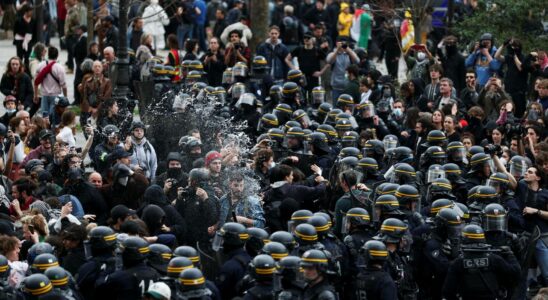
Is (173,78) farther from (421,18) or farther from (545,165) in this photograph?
(545,165)

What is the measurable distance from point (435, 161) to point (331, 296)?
5.35 meters

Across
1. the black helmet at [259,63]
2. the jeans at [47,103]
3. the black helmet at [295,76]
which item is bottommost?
the jeans at [47,103]

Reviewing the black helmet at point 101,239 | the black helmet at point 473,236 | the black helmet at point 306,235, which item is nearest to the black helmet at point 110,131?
the black helmet at point 101,239

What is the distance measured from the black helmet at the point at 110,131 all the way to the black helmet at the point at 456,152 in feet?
14.0

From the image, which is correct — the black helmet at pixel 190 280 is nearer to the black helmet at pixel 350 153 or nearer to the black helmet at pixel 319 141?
the black helmet at pixel 350 153

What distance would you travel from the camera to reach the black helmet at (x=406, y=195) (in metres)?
14.1

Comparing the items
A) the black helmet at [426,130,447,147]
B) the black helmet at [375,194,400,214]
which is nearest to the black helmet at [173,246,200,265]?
the black helmet at [375,194,400,214]

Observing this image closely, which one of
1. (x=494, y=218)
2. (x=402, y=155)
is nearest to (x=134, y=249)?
(x=494, y=218)

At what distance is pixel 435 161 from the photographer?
54.1ft

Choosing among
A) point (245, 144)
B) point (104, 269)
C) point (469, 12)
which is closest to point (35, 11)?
point (469, 12)

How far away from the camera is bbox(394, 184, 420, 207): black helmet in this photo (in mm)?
14109

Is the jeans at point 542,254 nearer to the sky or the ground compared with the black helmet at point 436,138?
nearer to the ground

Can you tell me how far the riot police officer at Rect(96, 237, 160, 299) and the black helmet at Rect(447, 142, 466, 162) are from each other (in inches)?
227

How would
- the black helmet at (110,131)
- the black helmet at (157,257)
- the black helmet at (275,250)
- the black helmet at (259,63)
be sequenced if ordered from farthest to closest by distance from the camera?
the black helmet at (259,63) < the black helmet at (110,131) < the black helmet at (157,257) < the black helmet at (275,250)
